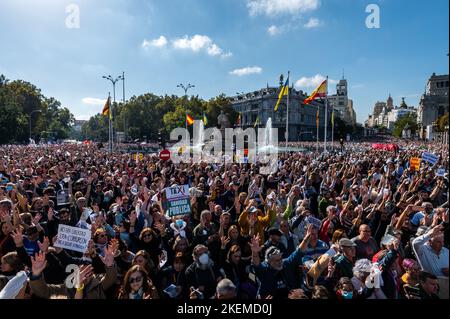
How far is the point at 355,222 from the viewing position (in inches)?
217

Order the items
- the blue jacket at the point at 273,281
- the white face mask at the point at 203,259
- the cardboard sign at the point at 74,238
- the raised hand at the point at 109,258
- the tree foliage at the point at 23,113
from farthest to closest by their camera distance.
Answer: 1. the tree foliage at the point at 23,113
2. the cardboard sign at the point at 74,238
3. the white face mask at the point at 203,259
4. the blue jacket at the point at 273,281
5. the raised hand at the point at 109,258

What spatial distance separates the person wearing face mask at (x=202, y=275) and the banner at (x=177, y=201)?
2.51 m

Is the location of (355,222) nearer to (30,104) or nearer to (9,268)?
(9,268)

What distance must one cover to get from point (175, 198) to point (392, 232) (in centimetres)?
384

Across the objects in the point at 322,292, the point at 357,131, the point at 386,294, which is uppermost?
the point at 357,131

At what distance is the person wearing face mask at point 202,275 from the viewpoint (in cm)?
373

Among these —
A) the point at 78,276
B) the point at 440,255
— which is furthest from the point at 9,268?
the point at 440,255

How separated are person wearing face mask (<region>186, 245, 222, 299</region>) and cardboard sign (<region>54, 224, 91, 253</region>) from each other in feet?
4.42

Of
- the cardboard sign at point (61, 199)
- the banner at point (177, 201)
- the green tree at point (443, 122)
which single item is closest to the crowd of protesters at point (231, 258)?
the banner at point (177, 201)

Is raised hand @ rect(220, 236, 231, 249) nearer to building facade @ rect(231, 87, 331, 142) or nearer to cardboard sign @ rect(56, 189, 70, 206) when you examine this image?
cardboard sign @ rect(56, 189, 70, 206)

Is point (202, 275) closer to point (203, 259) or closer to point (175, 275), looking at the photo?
point (203, 259)

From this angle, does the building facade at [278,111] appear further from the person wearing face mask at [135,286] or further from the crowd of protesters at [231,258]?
the person wearing face mask at [135,286]

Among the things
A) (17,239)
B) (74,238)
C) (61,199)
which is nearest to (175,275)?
(74,238)

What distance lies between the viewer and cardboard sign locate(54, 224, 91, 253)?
4062 millimetres
